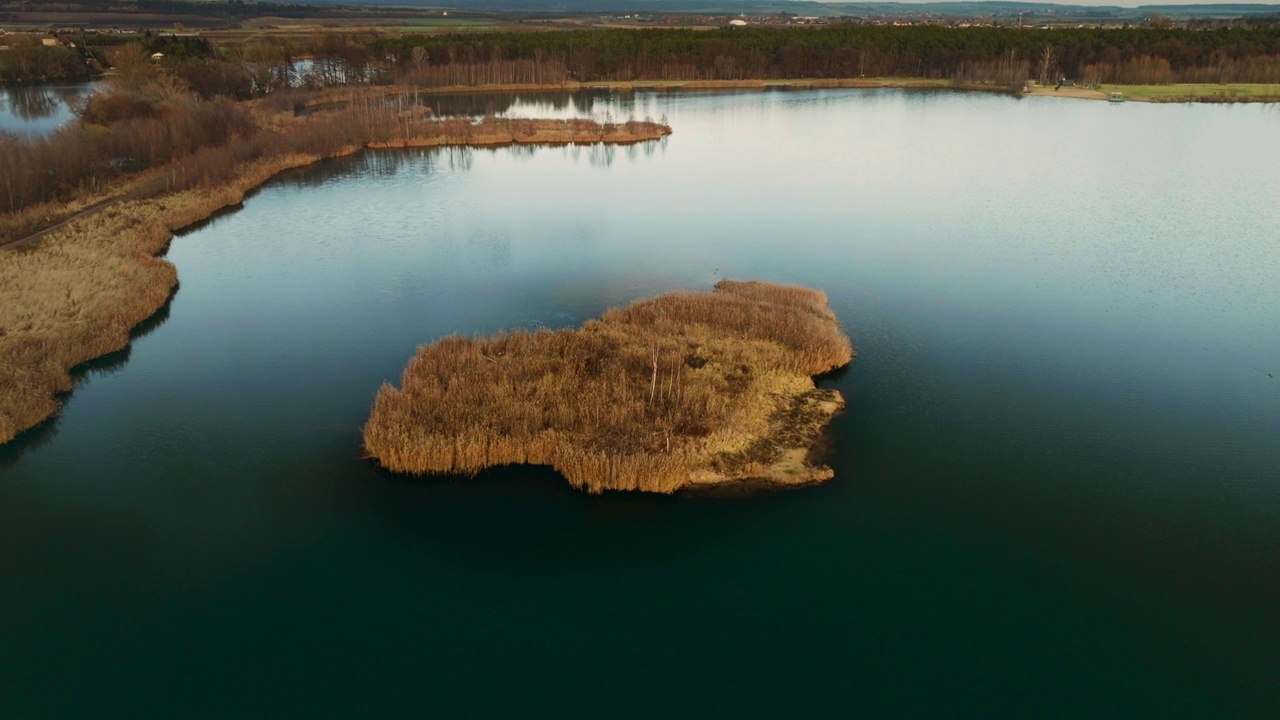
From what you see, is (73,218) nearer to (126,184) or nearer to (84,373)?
(126,184)

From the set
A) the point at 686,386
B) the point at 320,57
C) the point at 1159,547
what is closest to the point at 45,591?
the point at 686,386

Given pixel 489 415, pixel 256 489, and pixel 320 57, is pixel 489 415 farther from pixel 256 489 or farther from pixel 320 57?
pixel 320 57

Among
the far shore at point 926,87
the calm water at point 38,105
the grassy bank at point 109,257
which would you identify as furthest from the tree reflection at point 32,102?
the far shore at point 926,87

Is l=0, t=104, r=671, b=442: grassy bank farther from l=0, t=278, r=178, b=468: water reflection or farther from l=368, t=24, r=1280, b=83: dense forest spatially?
l=368, t=24, r=1280, b=83: dense forest

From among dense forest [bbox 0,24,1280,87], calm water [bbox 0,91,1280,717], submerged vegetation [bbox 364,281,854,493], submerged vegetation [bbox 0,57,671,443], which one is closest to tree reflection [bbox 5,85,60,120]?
dense forest [bbox 0,24,1280,87]

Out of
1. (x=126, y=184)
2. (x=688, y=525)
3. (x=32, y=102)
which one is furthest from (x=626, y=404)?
(x=32, y=102)

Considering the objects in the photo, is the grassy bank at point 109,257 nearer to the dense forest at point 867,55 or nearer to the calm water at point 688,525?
the calm water at point 688,525
